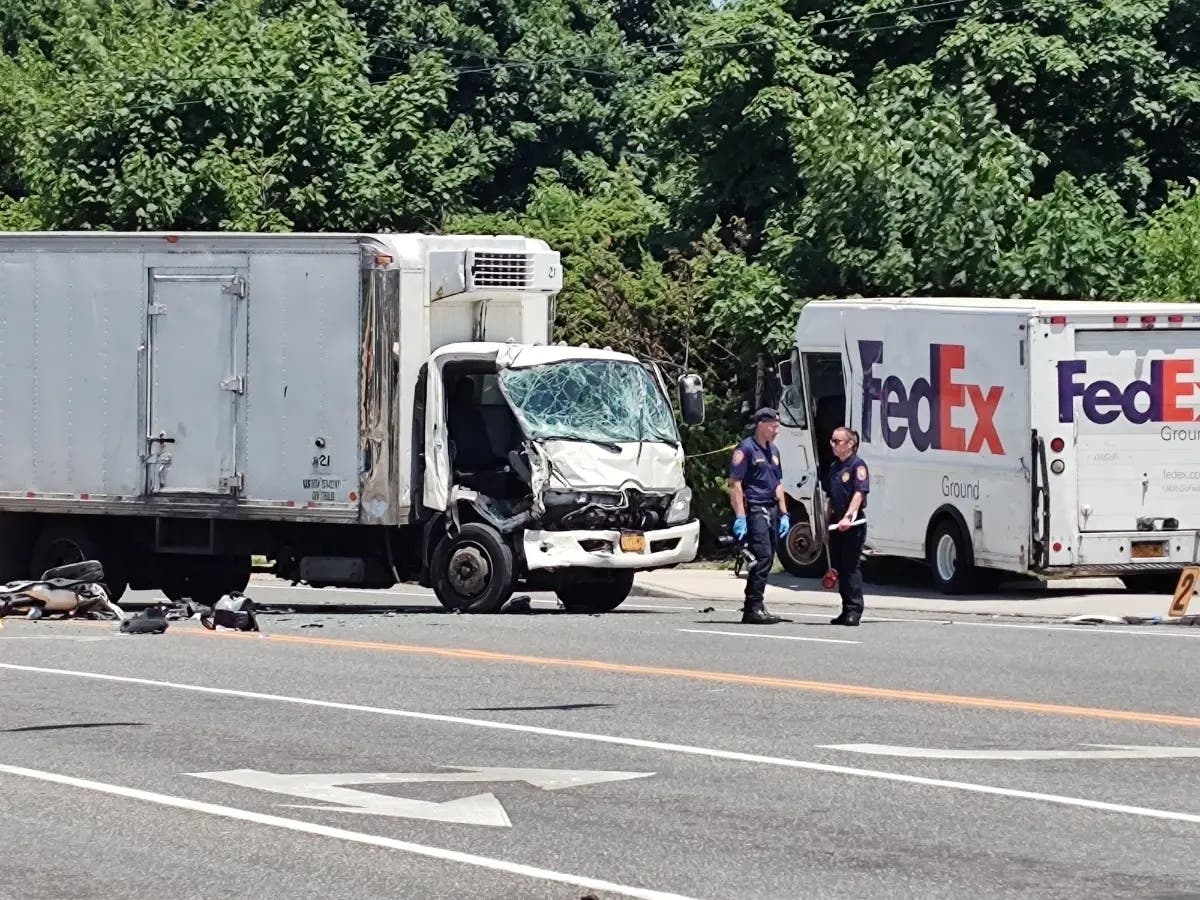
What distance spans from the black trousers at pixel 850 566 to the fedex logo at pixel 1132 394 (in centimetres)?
390

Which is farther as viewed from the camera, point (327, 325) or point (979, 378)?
point (979, 378)

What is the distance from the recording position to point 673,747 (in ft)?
39.1

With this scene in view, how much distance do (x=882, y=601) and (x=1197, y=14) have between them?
16.1 m

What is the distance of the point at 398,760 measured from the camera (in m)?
11.4

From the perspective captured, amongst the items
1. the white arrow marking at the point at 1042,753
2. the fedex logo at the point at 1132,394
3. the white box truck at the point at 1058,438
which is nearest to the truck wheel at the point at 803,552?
the white box truck at the point at 1058,438

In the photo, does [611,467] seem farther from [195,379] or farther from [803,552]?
[803,552]

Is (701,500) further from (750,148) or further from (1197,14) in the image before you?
(1197,14)

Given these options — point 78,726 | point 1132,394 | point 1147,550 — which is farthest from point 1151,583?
point 78,726

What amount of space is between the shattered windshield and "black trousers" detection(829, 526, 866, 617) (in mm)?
2539

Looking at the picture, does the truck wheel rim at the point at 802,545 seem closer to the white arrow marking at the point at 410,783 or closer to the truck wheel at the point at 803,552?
the truck wheel at the point at 803,552

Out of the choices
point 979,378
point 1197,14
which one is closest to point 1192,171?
point 1197,14

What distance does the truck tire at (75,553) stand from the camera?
73.5 ft

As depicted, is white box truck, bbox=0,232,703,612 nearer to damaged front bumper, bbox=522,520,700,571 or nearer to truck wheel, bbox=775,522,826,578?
damaged front bumper, bbox=522,520,700,571

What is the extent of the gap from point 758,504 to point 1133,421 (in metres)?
4.86
